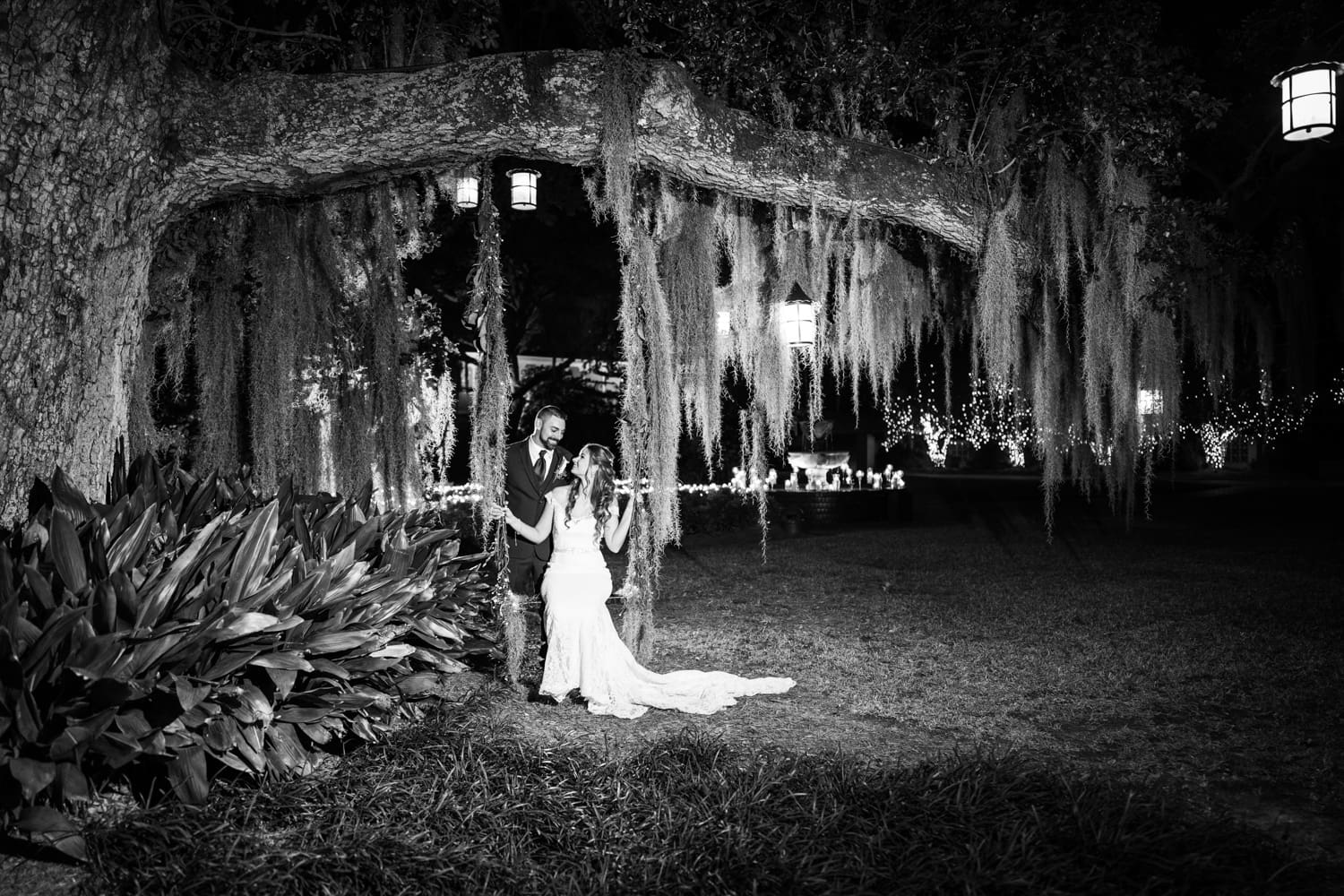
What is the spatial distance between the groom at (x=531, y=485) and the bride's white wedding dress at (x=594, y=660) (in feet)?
0.68

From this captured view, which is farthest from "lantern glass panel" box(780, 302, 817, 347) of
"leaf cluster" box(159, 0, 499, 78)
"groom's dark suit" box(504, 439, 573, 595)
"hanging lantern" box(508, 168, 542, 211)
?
"hanging lantern" box(508, 168, 542, 211)

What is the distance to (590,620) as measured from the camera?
16.4ft

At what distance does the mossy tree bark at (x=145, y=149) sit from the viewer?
3.73 meters

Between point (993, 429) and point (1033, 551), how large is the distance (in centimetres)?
2710

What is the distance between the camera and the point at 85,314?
3863 mm

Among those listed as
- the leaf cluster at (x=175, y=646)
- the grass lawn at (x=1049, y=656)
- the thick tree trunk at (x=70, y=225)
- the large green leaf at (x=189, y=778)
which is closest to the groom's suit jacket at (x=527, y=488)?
the grass lawn at (x=1049, y=656)

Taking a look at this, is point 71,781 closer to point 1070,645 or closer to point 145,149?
point 145,149

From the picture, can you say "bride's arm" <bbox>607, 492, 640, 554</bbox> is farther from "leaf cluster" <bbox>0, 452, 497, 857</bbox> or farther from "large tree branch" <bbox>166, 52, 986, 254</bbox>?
"large tree branch" <bbox>166, 52, 986, 254</bbox>

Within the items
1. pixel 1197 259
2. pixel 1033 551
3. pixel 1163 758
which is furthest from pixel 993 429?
pixel 1163 758

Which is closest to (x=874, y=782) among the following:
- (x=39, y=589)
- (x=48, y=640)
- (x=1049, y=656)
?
(x=48, y=640)

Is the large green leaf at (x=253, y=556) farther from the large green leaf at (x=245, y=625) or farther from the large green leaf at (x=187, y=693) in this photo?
the large green leaf at (x=187, y=693)

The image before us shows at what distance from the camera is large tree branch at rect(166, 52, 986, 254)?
4.21 metres

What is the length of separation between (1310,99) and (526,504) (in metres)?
6.26

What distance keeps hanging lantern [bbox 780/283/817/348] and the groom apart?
2.42m
